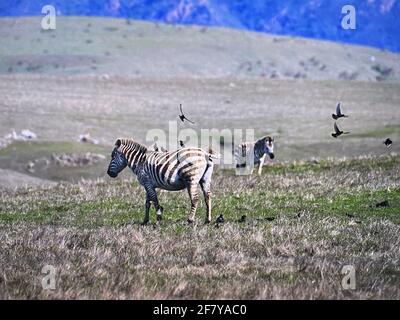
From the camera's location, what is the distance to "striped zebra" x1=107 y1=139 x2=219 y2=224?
15.6 meters

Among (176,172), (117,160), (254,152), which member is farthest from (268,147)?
(176,172)

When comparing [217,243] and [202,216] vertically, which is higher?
[202,216]

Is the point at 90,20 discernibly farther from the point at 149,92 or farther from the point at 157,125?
the point at 157,125

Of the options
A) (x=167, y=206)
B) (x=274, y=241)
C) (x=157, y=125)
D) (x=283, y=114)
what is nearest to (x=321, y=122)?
(x=283, y=114)

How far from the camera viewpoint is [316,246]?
12.9 m

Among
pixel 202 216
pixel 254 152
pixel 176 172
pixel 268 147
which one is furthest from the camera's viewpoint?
pixel 254 152

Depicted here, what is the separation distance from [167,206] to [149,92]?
6661cm

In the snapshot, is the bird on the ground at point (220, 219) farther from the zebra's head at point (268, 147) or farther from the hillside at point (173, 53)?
the hillside at point (173, 53)

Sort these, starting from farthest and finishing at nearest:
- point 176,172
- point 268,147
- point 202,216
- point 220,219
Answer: point 268,147
point 202,216
point 220,219
point 176,172

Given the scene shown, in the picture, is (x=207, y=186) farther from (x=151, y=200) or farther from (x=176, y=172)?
(x=151, y=200)

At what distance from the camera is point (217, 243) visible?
13.3 meters

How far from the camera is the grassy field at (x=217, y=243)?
33.5ft

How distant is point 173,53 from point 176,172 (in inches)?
4668
